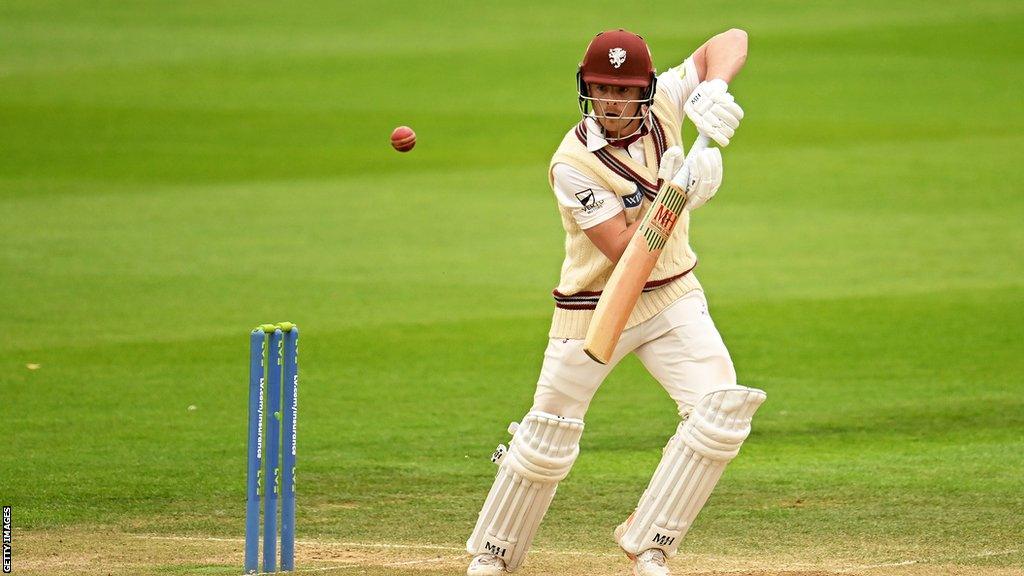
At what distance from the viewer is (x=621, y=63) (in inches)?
214

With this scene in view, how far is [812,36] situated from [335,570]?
1069 inches

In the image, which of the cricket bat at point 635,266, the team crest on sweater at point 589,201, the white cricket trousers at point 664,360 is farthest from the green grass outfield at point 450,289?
the team crest on sweater at point 589,201

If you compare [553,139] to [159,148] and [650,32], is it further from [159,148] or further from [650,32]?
[650,32]

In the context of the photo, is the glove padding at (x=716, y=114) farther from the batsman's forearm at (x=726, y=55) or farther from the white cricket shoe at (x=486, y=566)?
the white cricket shoe at (x=486, y=566)

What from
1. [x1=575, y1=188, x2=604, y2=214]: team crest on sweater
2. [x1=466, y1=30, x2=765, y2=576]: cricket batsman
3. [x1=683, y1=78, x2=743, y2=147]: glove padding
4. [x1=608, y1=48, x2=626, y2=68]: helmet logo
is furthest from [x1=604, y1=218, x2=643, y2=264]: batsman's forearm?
[x1=608, y1=48, x2=626, y2=68]: helmet logo

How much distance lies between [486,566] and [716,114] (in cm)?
172

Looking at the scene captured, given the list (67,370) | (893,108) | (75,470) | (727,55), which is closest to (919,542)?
(727,55)

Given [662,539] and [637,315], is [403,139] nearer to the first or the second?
[637,315]

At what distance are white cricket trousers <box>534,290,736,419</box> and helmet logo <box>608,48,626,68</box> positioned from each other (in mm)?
810

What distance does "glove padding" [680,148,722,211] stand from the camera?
535 centimetres

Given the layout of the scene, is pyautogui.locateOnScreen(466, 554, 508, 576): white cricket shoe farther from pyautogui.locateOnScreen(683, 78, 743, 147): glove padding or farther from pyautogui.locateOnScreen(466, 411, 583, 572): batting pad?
pyautogui.locateOnScreen(683, 78, 743, 147): glove padding

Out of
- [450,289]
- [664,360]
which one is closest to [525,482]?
[664,360]

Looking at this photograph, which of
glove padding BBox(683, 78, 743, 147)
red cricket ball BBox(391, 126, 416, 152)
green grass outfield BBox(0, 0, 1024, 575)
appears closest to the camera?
glove padding BBox(683, 78, 743, 147)

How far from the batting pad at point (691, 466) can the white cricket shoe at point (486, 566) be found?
1.65ft
